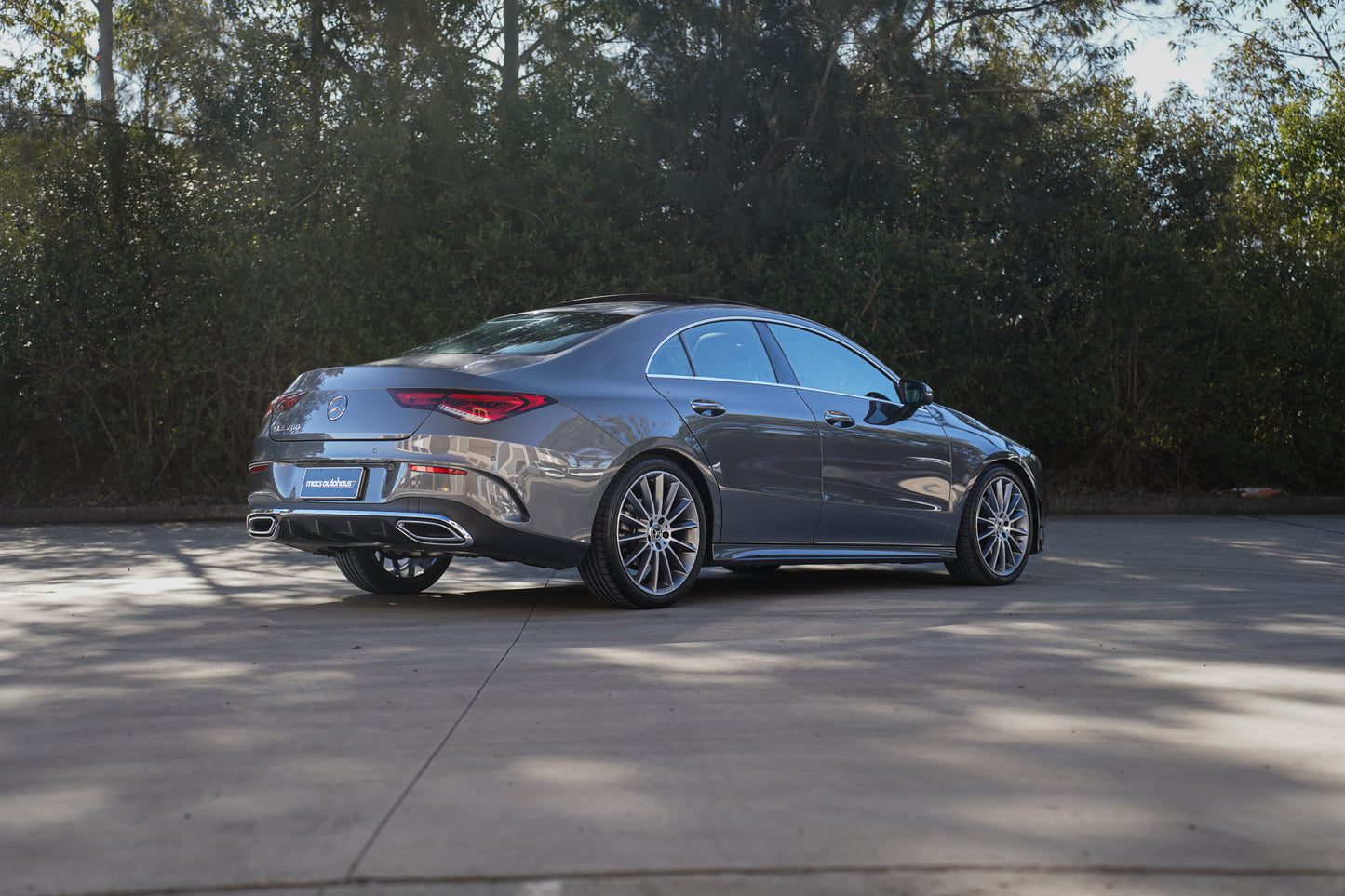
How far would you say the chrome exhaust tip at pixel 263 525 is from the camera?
6787 millimetres

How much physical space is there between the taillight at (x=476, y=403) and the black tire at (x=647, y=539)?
0.59 m

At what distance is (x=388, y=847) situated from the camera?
2.97m

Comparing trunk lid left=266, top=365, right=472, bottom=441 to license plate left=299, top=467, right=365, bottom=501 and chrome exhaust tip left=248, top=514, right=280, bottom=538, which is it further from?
chrome exhaust tip left=248, top=514, right=280, bottom=538

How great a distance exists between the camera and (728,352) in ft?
24.7

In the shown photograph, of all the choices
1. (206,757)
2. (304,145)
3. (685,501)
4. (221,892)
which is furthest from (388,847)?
(304,145)

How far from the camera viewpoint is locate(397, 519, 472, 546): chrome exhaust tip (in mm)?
6328

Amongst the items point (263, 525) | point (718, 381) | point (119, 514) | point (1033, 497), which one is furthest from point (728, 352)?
point (119, 514)

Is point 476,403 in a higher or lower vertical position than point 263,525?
higher

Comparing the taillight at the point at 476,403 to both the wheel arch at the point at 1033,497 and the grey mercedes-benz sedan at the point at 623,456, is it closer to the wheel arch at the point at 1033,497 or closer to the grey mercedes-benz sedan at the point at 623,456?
the grey mercedes-benz sedan at the point at 623,456

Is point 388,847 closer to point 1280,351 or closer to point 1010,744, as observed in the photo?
point 1010,744

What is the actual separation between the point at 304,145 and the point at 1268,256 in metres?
10.9

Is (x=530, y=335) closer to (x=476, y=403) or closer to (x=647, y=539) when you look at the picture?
(x=476, y=403)

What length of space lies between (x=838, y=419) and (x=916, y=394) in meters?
0.67

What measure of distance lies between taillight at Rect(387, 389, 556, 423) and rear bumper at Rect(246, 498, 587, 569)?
40cm
